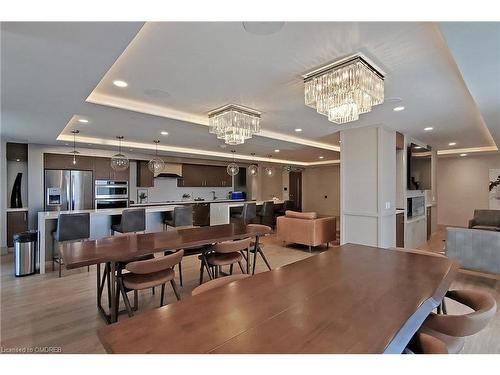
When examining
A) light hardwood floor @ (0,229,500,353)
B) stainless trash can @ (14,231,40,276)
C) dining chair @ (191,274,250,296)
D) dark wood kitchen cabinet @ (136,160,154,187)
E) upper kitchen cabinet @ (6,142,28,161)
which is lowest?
light hardwood floor @ (0,229,500,353)

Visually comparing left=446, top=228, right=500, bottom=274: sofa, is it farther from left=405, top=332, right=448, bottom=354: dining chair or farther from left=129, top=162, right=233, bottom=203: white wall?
left=129, top=162, right=233, bottom=203: white wall

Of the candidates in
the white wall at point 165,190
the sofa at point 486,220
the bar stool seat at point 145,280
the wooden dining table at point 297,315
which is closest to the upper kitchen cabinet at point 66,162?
the white wall at point 165,190

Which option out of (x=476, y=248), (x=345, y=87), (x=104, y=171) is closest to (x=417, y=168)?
(x=476, y=248)

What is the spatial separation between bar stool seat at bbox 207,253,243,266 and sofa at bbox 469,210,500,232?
6121mm

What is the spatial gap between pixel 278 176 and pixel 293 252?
20.6 ft

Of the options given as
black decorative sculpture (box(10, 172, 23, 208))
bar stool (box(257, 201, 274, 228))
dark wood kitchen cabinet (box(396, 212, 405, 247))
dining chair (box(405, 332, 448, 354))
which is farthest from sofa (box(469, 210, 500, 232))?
black decorative sculpture (box(10, 172, 23, 208))

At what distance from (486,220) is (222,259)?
22.3 feet

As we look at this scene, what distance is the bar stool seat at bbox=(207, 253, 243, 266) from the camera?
307cm

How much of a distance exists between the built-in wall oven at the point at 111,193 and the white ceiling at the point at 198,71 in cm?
244

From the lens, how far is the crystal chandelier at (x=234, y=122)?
3.40m

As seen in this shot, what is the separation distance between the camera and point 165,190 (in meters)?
8.09

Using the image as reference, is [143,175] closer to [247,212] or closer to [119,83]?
[247,212]

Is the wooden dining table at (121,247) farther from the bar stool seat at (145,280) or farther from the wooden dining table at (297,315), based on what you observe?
the wooden dining table at (297,315)

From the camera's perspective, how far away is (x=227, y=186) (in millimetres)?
9578
